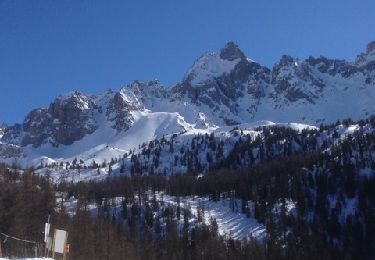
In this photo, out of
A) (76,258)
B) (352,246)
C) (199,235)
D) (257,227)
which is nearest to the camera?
(76,258)

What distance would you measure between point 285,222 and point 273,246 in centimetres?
5070

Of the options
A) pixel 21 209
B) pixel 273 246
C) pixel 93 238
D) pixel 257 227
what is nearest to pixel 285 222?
pixel 257 227

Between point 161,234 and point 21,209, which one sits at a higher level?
point 21,209

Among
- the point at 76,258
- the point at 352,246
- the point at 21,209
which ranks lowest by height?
the point at 352,246

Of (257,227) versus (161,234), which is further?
(257,227)

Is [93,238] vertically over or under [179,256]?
over

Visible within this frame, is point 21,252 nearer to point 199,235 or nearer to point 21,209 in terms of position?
point 21,209

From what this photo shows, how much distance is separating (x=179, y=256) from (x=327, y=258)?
32132 millimetres

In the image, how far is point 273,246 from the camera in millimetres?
139375

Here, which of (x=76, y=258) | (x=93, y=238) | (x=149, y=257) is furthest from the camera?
(x=149, y=257)

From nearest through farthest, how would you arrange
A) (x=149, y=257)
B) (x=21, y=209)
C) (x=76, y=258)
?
(x=76, y=258) → (x=21, y=209) → (x=149, y=257)

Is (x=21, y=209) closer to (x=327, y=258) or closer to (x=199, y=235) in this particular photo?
(x=327, y=258)

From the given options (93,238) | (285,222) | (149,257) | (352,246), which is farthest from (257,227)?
(93,238)

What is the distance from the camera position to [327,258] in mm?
130500
